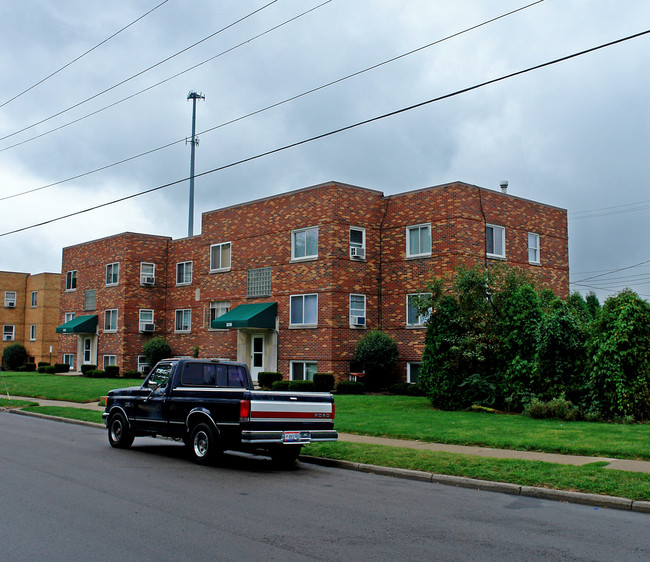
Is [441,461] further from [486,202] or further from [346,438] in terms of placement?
[486,202]

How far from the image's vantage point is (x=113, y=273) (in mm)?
43156

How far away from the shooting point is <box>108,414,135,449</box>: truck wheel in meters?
14.2

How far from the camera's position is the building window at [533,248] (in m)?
30.8

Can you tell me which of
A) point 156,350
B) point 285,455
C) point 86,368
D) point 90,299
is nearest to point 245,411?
point 285,455

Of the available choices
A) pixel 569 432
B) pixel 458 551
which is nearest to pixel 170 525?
pixel 458 551

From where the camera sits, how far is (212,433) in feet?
39.2

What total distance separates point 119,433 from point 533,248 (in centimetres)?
2183

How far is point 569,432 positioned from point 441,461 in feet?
13.7

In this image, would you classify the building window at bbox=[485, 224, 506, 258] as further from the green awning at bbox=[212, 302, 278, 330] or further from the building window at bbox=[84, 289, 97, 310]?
the building window at bbox=[84, 289, 97, 310]

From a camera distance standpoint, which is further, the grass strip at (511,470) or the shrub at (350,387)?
the shrub at (350,387)

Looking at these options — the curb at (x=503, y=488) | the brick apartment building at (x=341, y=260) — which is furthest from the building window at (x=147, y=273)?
the curb at (x=503, y=488)

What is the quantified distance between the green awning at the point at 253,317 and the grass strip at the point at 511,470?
56.0 feet

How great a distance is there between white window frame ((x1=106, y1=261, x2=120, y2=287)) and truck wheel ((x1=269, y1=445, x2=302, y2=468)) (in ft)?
104

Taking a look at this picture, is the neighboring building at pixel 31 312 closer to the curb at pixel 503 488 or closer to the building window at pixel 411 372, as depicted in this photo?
the building window at pixel 411 372
